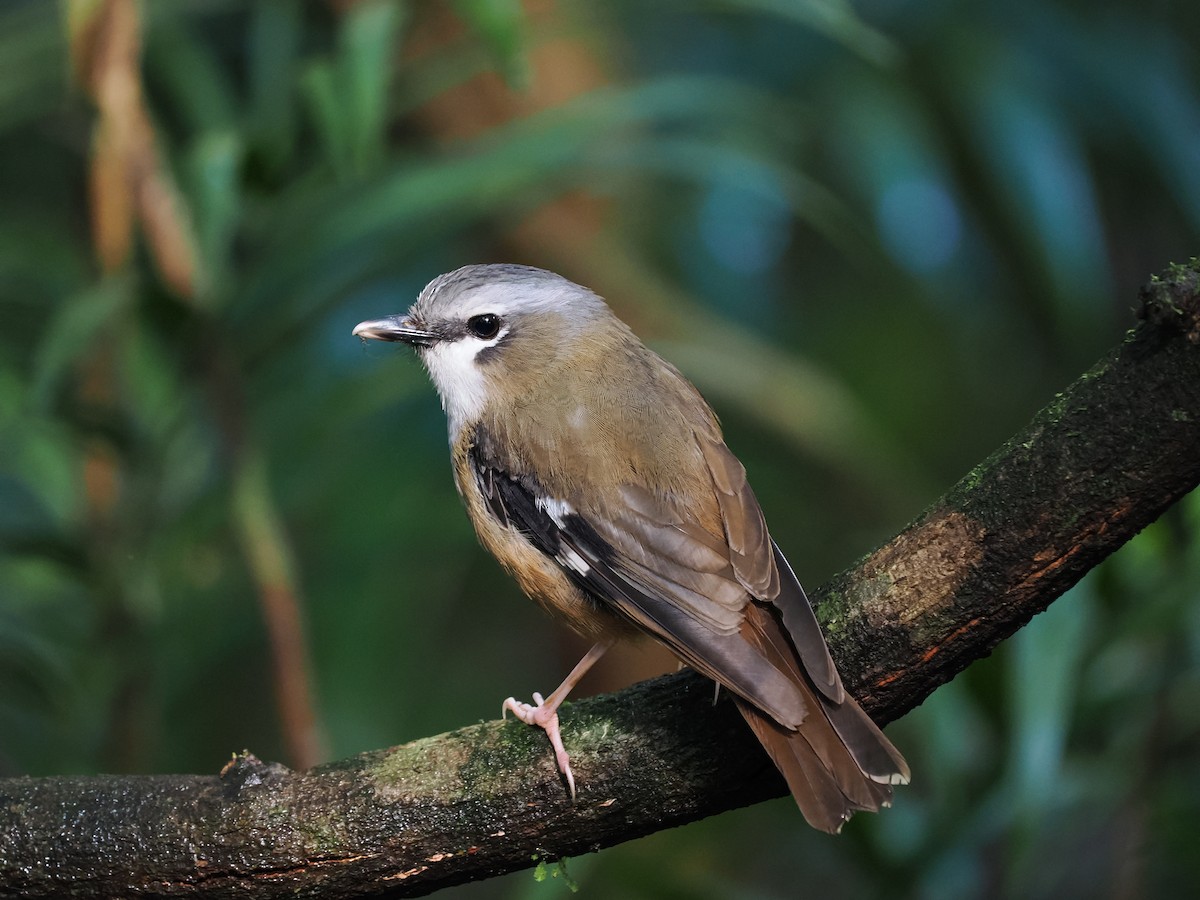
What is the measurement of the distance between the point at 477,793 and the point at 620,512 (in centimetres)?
71

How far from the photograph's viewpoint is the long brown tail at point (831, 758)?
231cm

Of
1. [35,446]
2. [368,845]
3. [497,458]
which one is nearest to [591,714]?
[368,845]

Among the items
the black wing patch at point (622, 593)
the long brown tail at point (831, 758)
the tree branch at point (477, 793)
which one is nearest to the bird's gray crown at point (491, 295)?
the black wing patch at point (622, 593)

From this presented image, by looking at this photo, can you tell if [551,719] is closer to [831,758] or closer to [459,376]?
[831,758]

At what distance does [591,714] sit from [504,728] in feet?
0.62

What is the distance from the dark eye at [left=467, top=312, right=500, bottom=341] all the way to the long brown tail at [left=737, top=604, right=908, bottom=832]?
4.83 feet

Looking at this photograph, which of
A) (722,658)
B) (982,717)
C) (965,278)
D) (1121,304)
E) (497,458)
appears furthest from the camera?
(1121,304)

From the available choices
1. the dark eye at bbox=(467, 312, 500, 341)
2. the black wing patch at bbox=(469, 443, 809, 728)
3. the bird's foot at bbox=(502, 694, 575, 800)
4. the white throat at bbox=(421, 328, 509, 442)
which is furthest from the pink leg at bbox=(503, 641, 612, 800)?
the dark eye at bbox=(467, 312, 500, 341)

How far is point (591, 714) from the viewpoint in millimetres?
2492

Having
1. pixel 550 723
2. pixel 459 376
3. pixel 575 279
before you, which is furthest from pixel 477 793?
pixel 575 279

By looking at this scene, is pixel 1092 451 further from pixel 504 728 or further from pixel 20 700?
pixel 20 700

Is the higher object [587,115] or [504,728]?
[587,115]

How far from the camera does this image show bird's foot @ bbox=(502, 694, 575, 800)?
2363 mm

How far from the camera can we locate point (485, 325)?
3.53 metres
